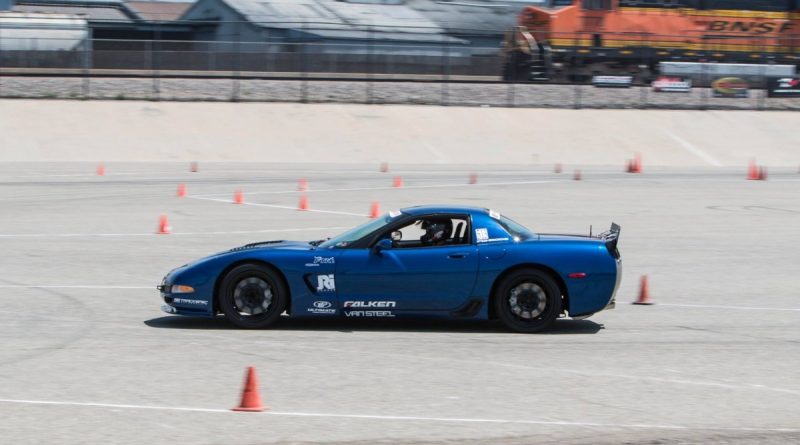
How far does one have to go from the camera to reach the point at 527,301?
1020 cm

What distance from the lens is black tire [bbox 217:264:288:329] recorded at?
10.1 m

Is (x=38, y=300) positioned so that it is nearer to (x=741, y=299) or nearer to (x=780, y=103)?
(x=741, y=299)

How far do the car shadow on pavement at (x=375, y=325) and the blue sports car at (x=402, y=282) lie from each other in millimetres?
185

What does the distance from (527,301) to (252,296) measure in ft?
8.48

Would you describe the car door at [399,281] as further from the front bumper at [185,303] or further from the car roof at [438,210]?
the front bumper at [185,303]

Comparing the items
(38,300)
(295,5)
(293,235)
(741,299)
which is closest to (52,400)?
(38,300)

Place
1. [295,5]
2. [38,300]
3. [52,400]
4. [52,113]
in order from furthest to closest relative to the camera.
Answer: [295,5] < [52,113] < [38,300] < [52,400]

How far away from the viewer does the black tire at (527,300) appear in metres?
10.1

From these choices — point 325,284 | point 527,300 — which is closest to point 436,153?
point 527,300

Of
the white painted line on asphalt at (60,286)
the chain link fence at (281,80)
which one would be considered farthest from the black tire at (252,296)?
Result: the chain link fence at (281,80)

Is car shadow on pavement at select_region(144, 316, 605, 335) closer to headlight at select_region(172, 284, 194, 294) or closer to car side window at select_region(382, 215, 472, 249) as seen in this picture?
headlight at select_region(172, 284, 194, 294)

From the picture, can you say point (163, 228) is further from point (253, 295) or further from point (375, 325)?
point (375, 325)

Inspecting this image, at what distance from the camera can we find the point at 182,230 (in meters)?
17.8

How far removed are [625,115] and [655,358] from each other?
3144 centimetres
